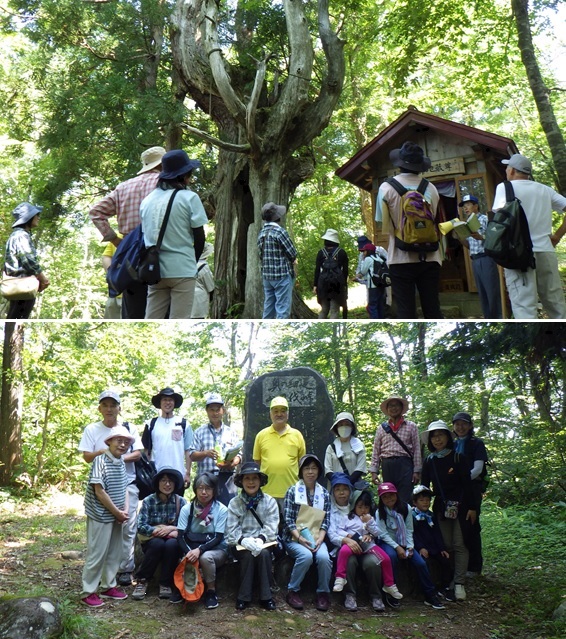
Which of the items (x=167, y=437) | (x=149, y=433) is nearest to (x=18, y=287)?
(x=149, y=433)

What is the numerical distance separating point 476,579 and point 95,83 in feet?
30.9

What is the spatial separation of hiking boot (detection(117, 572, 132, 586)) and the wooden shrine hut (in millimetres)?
5867

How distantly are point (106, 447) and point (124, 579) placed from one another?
3.24 feet

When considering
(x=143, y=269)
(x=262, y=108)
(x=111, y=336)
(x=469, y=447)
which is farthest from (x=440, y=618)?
(x=262, y=108)

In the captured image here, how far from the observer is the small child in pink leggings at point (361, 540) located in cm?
462

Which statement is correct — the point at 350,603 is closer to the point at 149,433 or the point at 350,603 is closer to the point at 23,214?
the point at 149,433

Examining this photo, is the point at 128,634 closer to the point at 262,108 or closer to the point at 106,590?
the point at 106,590

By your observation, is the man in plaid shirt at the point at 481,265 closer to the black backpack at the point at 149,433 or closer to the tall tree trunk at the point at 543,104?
the tall tree trunk at the point at 543,104

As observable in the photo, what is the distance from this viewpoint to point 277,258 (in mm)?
6445

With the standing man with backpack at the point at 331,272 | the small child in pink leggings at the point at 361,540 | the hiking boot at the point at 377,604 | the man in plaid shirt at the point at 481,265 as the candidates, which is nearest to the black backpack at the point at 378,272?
the standing man with backpack at the point at 331,272

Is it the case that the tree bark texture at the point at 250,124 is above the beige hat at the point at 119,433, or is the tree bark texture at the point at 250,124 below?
above

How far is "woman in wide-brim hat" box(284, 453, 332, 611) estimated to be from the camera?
4.55m

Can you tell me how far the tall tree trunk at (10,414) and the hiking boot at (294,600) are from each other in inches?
183

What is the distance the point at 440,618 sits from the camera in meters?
4.63
